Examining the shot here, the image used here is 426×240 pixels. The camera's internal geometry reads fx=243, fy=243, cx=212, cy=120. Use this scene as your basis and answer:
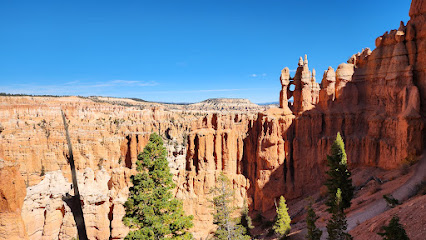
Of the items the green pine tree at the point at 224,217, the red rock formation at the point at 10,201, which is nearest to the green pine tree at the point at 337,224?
the green pine tree at the point at 224,217

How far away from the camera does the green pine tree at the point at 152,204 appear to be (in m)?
11.0

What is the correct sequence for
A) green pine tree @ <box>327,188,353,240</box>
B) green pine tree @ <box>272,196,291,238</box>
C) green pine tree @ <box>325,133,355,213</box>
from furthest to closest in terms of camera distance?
green pine tree @ <box>272,196,291,238</box>
green pine tree @ <box>325,133,355,213</box>
green pine tree @ <box>327,188,353,240</box>

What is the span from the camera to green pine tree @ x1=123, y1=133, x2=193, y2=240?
1104cm

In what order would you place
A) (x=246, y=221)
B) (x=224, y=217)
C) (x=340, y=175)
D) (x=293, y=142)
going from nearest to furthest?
(x=340, y=175)
(x=224, y=217)
(x=246, y=221)
(x=293, y=142)

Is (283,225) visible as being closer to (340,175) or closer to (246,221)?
(340,175)

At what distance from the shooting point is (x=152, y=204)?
450 inches

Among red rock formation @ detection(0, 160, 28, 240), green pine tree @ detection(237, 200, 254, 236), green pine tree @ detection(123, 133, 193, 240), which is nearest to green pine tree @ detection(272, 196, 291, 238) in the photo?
green pine tree @ detection(237, 200, 254, 236)

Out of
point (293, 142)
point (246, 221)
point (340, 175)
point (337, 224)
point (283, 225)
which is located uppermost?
point (293, 142)

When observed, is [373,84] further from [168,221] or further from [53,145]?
[53,145]

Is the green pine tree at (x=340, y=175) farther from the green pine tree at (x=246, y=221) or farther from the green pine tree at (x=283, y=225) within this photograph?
the green pine tree at (x=246, y=221)

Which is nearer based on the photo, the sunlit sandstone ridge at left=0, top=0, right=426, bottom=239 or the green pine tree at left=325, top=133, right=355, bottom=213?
the green pine tree at left=325, top=133, right=355, bottom=213

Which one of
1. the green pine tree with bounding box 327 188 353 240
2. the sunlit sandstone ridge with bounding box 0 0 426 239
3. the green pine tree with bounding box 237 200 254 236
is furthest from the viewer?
the green pine tree with bounding box 237 200 254 236

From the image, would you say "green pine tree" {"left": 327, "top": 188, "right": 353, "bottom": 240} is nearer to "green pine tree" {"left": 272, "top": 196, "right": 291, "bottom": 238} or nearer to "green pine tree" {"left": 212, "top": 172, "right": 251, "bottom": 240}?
"green pine tree" {"left": 212, "top": 172, "right": 251, "bottom": 240}

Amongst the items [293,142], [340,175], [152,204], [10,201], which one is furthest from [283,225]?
[10,201]
